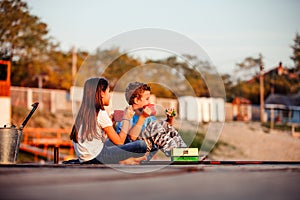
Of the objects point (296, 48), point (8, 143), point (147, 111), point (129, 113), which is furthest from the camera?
point (296, 48)

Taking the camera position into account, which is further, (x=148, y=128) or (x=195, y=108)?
(x=195, y=108)

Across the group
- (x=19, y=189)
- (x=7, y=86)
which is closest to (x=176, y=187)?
(x=19, y=189)

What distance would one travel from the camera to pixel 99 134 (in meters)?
8.02

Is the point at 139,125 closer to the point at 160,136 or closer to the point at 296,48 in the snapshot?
the point at 160,136

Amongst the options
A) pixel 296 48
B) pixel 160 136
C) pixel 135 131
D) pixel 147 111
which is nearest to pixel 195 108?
pixel 160 136

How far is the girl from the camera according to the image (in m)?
7.75

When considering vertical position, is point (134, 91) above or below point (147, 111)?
above

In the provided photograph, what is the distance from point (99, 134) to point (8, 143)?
1554 millimetres

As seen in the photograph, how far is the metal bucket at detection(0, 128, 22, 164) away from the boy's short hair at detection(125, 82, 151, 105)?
163cm

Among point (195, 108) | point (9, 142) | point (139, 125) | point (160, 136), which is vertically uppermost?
point (195, 108)

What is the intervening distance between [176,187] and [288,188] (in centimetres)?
74

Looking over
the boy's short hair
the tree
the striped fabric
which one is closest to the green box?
the striped fabric

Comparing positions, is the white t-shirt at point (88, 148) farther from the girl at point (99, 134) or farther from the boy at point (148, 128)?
the boy at point (148, 128)

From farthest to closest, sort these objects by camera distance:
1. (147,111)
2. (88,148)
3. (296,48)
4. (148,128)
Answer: (296,48) < (148,128) < (88,148) < (147,111)
